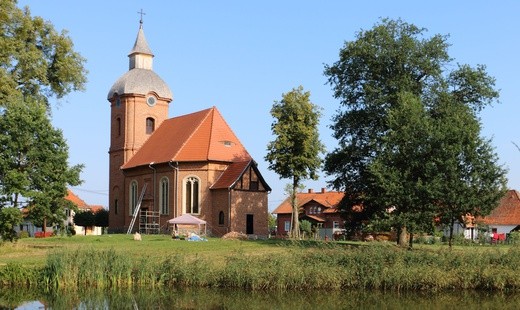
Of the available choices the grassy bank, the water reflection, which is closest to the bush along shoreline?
the grassy bank

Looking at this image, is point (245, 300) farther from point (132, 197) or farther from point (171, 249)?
point (132, 197)

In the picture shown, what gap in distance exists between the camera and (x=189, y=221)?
149 feet

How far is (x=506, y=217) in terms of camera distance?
6806 cm

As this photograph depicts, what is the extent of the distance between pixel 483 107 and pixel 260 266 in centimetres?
2229

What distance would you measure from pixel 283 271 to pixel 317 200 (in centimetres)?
5318

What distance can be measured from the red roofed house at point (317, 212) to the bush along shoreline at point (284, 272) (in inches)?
1668

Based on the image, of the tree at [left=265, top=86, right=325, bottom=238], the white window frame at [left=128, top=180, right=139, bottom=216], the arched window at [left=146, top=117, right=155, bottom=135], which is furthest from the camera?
the arched window at [left=146, top=117, right=155, bottom=135]

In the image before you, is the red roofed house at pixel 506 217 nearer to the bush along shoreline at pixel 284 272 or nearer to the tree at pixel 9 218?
the bush along shoreline at pixel 284 272

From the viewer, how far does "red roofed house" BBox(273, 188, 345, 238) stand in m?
72.5

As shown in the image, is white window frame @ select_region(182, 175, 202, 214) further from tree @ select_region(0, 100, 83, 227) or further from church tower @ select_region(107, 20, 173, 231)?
tree @ select_region(0, 100, 83, 227)

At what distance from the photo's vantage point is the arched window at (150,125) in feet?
191

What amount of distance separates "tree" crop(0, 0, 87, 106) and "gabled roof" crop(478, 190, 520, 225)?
1779 inches

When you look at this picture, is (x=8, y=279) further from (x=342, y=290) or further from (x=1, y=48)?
(x=1, y=48)

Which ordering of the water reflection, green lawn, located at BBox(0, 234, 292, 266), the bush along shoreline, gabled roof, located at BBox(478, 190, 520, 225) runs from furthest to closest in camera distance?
1. gabled roof, located at BBox(478, 190, 520, 225)
2. green lawn, located at BBox(0, 234, 292, 266)
3. the bush along shoreline
4. the water reflection
